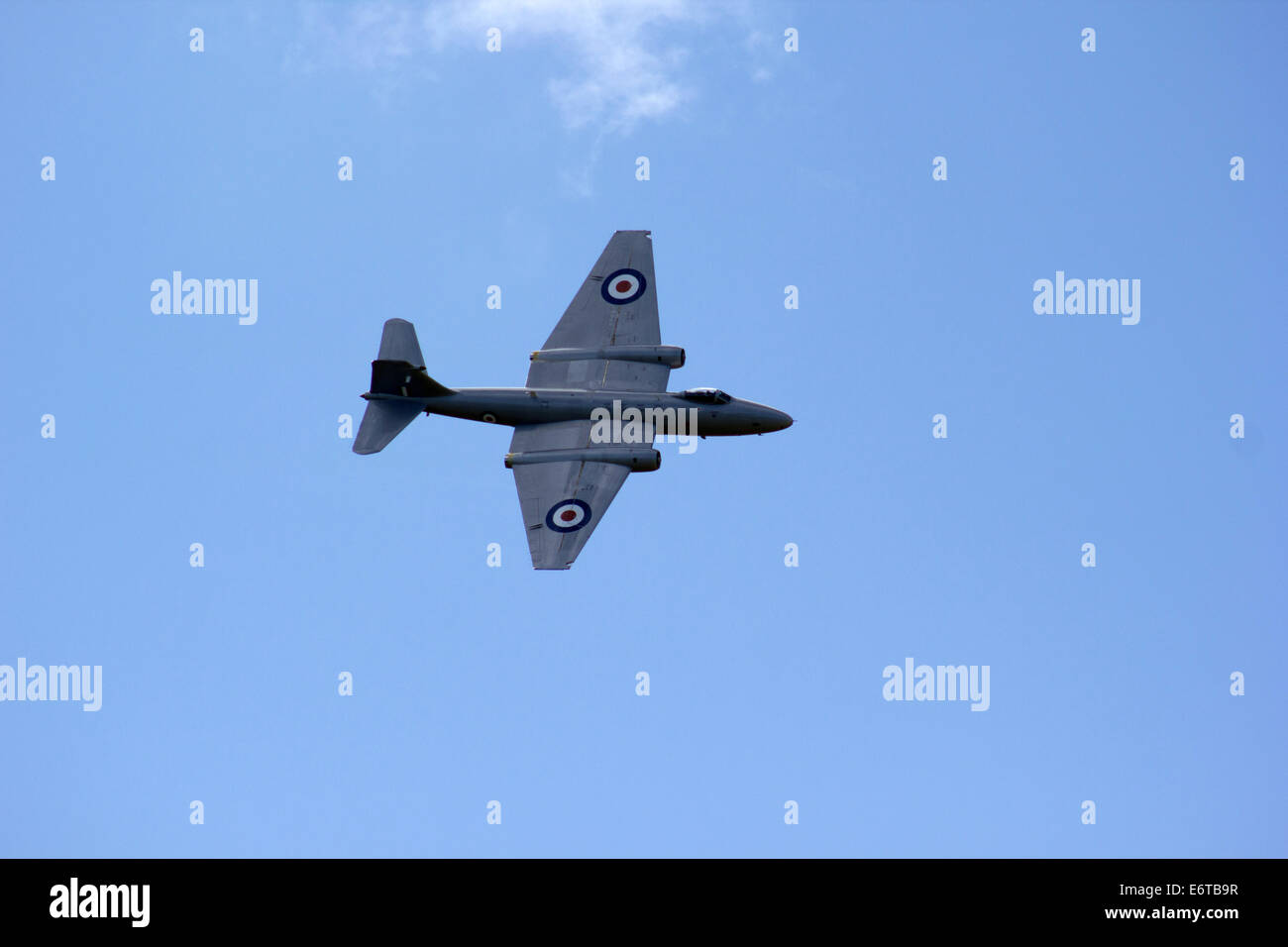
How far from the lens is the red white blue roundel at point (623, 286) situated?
67.9 m

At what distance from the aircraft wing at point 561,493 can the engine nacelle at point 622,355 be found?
13.5 ft

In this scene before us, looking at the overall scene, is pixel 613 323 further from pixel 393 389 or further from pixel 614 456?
pixel 393 389

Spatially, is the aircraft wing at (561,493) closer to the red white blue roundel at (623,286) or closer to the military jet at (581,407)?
the military jet at (581,407)

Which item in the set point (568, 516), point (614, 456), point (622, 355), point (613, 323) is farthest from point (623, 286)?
point (568, 516)

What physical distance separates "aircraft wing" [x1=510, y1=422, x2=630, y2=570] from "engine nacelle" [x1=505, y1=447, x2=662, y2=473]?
0.21 m

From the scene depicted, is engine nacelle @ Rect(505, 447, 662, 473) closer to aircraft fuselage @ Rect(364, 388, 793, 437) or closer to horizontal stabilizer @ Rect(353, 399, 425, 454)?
aircraft fuselage @ Rect(364, 388, 793, 437)

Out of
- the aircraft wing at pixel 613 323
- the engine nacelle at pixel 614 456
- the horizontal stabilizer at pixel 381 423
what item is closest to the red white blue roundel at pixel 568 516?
the engine nacelle at pixel 614 456

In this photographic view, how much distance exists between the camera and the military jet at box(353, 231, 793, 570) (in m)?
61.7

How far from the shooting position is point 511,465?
63125mm

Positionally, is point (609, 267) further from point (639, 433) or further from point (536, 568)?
point (536, 568)

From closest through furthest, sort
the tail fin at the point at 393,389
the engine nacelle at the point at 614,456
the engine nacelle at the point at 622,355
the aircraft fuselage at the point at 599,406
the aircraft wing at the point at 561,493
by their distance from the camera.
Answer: the aircraft wing at the point at 561,493, the engine nacelle at the point at 614,456, the aircraft fuselage at the point at 599,406, the tail fin at the point at 393,389, the engine nacelle at the point at 622,355

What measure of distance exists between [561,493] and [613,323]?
34.7ft

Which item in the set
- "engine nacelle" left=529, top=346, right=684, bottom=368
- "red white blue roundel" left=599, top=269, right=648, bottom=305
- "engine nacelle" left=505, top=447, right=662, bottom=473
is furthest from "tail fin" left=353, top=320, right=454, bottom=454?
"red white blue roundel" left=599, top=269, right=648, bottom=305
